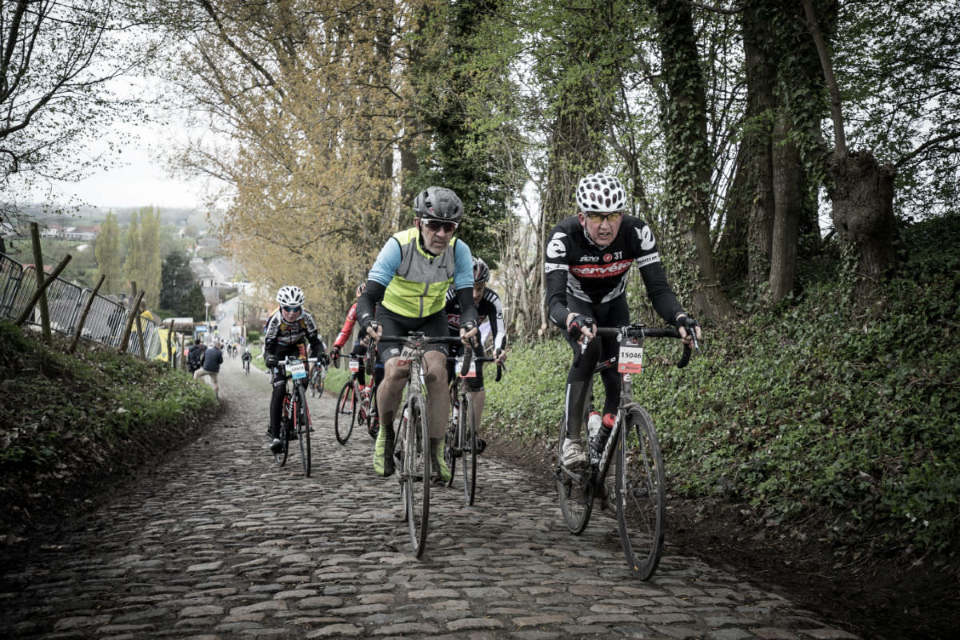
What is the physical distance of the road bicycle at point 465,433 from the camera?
6320mm

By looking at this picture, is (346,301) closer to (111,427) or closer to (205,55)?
(205,55)

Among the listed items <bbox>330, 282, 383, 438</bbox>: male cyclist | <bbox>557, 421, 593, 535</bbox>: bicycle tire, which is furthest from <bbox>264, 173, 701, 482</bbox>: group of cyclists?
<bbox>330, 282, 383, 438</bbox>: male cyclist

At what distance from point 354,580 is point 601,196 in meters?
2.87

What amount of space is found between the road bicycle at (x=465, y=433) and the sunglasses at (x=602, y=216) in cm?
187

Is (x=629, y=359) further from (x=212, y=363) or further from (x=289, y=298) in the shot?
(x=212, y=363)

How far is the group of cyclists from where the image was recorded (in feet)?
15.7

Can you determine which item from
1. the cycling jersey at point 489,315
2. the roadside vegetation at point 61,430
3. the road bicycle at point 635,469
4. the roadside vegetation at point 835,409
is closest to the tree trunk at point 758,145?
the roadside vegetation at point 835,409

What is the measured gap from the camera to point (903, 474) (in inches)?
185

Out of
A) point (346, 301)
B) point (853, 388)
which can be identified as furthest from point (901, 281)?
point (346, 301)

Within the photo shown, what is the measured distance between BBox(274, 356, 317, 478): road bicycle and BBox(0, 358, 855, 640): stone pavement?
5.59 feet

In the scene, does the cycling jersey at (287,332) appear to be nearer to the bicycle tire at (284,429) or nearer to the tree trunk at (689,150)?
the bicycle tire at (284,429)

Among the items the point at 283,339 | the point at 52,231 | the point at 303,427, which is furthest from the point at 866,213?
the point at 52,231

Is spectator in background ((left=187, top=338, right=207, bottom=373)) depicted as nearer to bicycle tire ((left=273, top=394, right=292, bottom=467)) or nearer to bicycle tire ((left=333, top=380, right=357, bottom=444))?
bicycle tire ((left=333, top=380, right=357, bottom=444))

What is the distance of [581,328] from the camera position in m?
4.38
